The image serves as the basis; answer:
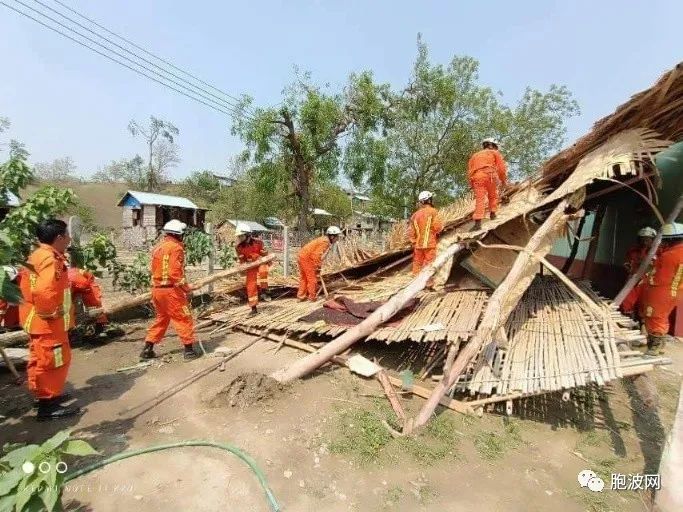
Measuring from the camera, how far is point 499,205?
742 cm

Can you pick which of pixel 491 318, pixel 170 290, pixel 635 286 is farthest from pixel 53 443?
pixel 635 286

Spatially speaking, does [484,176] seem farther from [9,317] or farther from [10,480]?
[9,317]

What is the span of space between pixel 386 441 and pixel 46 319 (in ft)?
10.6

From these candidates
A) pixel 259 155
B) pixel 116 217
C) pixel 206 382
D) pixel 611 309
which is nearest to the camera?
pixel 206 382

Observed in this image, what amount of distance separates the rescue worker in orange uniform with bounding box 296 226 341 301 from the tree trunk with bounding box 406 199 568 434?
3340 mm

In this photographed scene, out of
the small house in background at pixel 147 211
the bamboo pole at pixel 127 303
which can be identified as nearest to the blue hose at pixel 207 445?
the bamboo pole at pixel 127 303

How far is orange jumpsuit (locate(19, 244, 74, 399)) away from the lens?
3508mm

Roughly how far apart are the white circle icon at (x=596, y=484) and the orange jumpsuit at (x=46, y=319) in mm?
4713

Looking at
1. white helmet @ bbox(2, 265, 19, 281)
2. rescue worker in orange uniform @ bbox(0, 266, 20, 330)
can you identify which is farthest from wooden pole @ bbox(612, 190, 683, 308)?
rescue worker in orange uniform @ bbox(0, 266, 20, 330)

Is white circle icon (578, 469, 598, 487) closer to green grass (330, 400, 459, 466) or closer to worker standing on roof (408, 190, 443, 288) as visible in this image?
green grass (330, 400, 459, 466)

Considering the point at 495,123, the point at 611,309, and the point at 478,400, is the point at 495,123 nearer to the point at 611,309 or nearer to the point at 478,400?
the point at 611,309

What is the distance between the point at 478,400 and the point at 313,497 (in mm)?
1989

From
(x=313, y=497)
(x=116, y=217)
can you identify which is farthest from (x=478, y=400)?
(x=116, y=217)

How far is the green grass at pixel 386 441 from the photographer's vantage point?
11.1 ft
